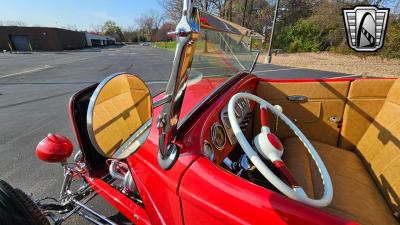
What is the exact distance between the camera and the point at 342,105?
243cm

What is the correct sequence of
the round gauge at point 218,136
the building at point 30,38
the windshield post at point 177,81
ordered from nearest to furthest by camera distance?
1. the windshield post at point 177,81
2. the round gauge at point 218,136
3. the building at point 30,38

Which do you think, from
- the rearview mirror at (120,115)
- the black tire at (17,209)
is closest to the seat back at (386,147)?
the rearview mirror at (120,115)

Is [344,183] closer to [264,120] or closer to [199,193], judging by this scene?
[264,120]

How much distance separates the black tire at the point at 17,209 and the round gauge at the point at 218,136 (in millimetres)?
1076

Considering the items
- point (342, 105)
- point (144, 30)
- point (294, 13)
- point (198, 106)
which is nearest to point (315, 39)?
point (294, 13)

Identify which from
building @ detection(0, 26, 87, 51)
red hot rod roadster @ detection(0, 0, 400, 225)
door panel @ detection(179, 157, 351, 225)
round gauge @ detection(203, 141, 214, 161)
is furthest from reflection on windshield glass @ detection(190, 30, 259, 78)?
building @ detection(0, 26, 87, 51)

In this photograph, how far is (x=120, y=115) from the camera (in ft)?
4.37

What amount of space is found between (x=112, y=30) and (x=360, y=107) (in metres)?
96.8

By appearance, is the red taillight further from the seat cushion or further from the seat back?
the seat back

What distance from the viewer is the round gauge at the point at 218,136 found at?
4.53ft

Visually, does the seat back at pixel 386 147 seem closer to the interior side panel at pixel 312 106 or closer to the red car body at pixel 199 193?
the interior side panel at pixel 312 106

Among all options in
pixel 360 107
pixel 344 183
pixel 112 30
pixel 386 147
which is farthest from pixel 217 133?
pixel 112 30

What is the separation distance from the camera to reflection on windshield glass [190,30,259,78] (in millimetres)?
1624

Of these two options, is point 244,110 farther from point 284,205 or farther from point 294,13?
point 294,13
